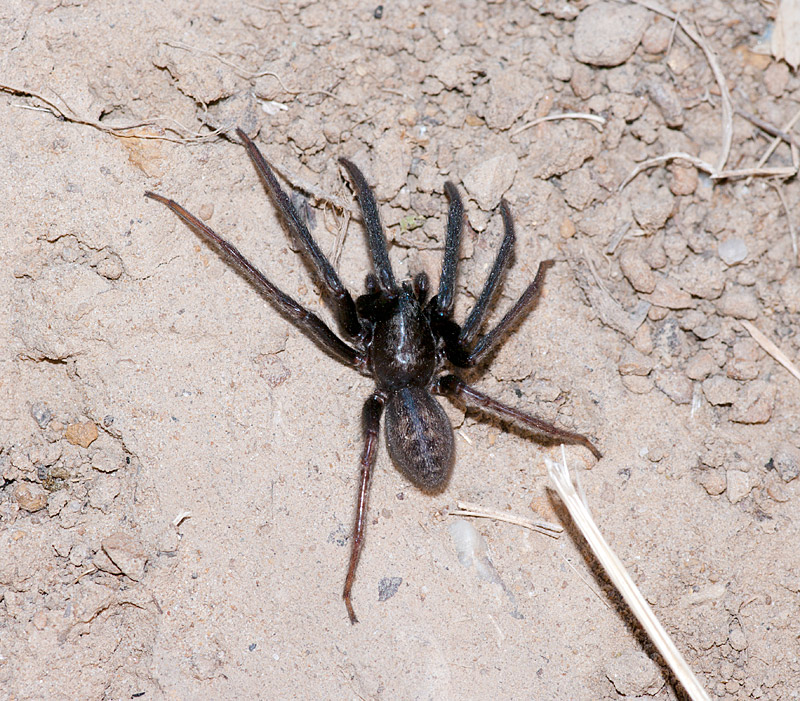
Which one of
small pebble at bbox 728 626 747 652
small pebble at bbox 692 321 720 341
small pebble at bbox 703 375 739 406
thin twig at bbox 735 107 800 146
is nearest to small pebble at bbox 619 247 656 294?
small pebble at bbox 692 321 720 341

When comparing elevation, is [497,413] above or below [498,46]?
below

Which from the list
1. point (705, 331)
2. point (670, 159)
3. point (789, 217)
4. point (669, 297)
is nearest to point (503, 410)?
point (669, 297)

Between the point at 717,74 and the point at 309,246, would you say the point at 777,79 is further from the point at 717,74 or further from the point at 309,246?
the point at 309,246

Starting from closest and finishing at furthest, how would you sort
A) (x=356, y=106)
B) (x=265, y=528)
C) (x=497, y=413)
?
(x=265, y=528)
(x=497, y=413)
(x=356, y=106)

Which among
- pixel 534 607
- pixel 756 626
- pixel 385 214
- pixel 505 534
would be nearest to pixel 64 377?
pixel 385 214

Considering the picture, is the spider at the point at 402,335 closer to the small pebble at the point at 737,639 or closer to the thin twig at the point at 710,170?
the thin twig at the point at 710,170

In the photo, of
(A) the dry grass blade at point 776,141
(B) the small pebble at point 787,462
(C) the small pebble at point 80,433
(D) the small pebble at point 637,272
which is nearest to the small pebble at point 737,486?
(B) the small pebble at point 787,462

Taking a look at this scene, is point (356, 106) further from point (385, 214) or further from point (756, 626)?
point (756, 626)

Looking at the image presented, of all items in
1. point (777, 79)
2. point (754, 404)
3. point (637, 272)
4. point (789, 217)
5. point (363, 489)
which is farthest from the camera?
point (777, 79)
